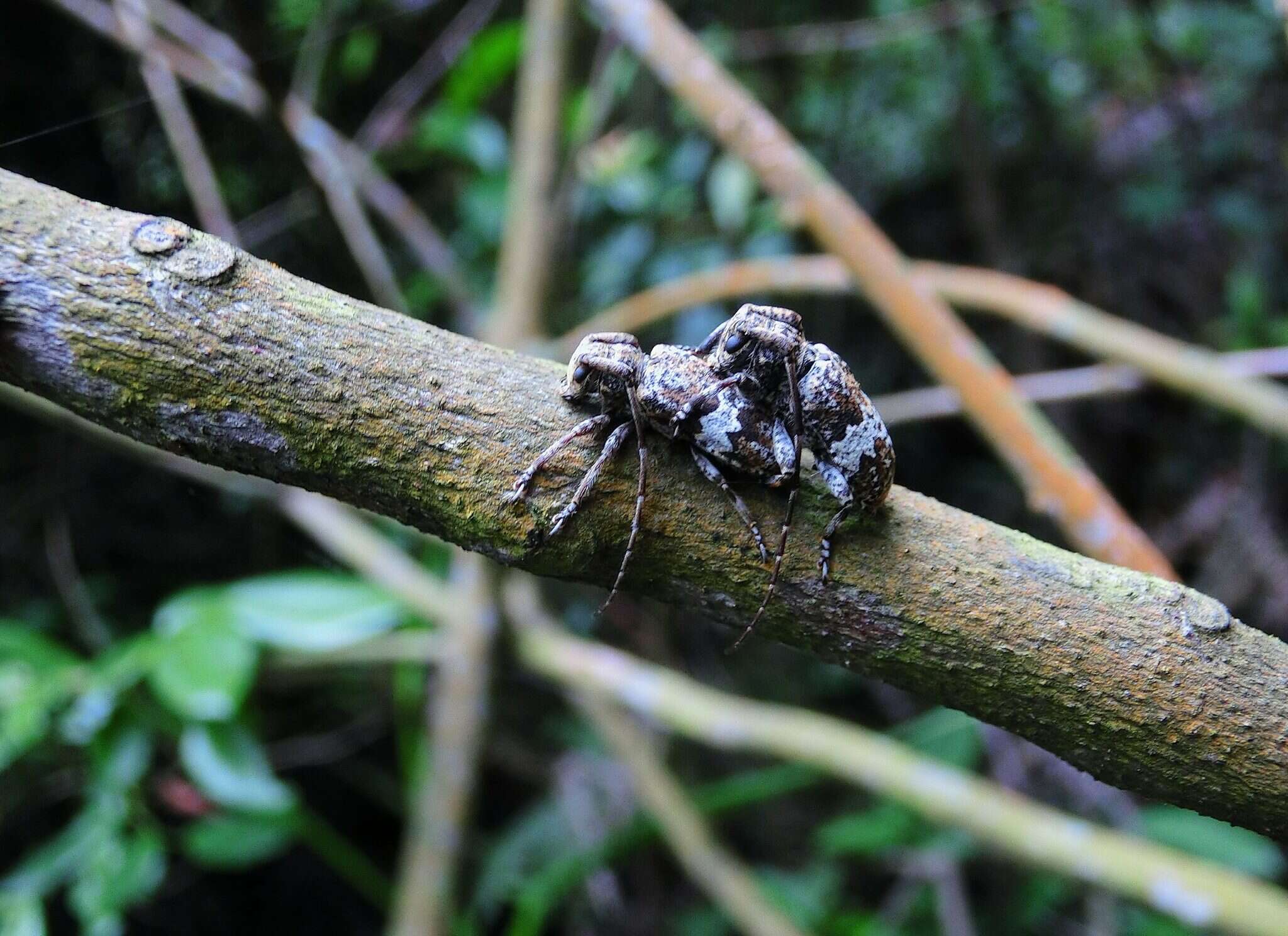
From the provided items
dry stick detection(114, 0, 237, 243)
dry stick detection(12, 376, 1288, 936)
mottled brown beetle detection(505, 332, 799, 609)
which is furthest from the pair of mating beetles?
dry stick detection(114, 0, 237, 243)

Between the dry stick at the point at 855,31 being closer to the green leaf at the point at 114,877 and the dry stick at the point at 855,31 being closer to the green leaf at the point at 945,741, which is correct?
the green leaf at the point at 945,741

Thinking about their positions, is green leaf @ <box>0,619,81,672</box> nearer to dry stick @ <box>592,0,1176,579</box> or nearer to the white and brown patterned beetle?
the white and brown patterned beetle

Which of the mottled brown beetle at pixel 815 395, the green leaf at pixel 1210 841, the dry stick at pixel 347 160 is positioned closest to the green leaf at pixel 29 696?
the dry stick at pixel 347 160

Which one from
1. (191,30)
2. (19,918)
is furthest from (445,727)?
(191,30)

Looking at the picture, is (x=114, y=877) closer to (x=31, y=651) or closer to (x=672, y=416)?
(x=31, y=651)

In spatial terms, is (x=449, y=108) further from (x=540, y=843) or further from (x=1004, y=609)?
(x=1004, y=609)

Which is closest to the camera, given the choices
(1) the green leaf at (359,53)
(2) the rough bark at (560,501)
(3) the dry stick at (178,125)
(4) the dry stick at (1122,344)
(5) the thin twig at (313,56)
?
(2) the rough bark at (560,501)
